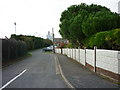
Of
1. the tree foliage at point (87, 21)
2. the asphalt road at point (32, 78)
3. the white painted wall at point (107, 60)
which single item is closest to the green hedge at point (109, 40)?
the white painted wall at point (107, 60)

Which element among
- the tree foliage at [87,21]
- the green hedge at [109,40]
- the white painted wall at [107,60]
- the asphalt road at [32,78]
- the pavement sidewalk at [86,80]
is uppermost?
the tree foliage at [87,21]

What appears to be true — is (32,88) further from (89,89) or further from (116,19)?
(116,19)

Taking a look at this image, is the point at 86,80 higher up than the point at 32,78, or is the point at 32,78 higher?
the point at 86,80

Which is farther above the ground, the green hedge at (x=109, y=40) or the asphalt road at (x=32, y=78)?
the green hedge at (x=109, y=40)

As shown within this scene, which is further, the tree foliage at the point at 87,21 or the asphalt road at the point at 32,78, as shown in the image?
the tree foliage at the point at 87,21

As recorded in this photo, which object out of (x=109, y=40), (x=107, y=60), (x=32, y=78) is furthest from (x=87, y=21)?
(x=32, y=78)

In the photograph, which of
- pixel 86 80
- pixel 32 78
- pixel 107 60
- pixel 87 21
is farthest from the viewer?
pixel 87 21

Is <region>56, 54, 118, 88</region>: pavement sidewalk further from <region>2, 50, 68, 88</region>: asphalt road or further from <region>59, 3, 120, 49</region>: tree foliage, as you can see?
<region>59, 3, 120, 49</region>: tree foliage

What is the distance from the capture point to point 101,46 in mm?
16047

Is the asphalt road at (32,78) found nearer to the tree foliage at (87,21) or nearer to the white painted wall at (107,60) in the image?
the white painted wall at (107,60)

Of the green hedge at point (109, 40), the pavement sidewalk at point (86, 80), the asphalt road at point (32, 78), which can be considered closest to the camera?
the pavement sidewalk at point (86, 80)

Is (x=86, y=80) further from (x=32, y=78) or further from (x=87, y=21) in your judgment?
(x=87, y=21)

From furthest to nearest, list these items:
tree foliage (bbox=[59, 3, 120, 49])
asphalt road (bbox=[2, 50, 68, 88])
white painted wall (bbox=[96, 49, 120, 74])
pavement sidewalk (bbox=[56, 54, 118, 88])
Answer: tree foliage (bbox=[59, 3, 120, 49]), white painted wall (bbox=[96, 49, 120, 74]), asphalt road (bbox=[2, 50, 68, 88]), pavement sidewalk (bbox=[56, 54, 118, 88])

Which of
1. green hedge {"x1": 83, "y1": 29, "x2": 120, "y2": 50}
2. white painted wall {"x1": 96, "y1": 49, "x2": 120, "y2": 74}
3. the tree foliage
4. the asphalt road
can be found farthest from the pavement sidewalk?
the tree foliage
